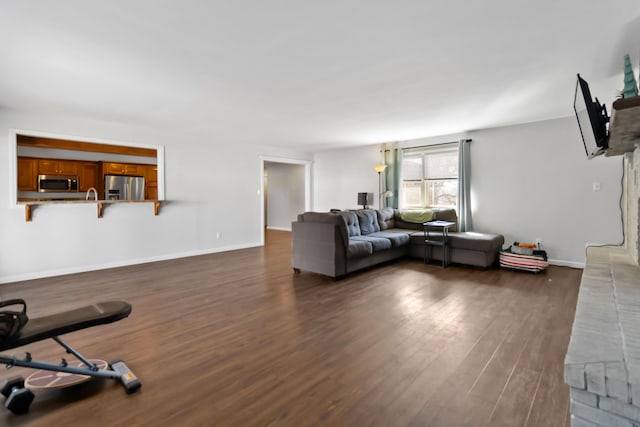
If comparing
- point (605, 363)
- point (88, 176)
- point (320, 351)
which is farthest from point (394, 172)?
point (88, 176)

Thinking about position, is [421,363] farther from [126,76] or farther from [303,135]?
[303,135]

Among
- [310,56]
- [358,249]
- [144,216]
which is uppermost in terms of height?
Result: [310,56]

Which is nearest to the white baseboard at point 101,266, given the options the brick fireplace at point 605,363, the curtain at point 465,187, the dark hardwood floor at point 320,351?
the dark hardwood floor at point 320,351

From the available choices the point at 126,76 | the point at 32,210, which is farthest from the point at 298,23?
the point at 32,210

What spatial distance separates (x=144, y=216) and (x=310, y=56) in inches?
172

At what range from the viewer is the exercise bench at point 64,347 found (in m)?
1.63

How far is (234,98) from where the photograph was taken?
3.80m

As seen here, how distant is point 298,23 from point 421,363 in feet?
8.23

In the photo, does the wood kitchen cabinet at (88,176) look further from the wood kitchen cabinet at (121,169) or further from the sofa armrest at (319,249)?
the sofa armrest at (319,249)

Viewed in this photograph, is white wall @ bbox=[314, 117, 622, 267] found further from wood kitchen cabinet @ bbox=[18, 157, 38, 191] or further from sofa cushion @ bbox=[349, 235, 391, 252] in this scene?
wood kitchen cabinet @ bbox=[18, 157, 38, 191]

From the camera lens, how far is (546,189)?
5.00 metres

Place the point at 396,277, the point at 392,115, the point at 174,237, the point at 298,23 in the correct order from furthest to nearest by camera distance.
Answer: the point at 174,237 < the point at 392,115 < the point at 396,277 < the point at 298,23

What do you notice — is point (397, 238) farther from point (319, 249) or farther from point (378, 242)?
point (319, 249)

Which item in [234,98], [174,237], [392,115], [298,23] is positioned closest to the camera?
[298,23]
